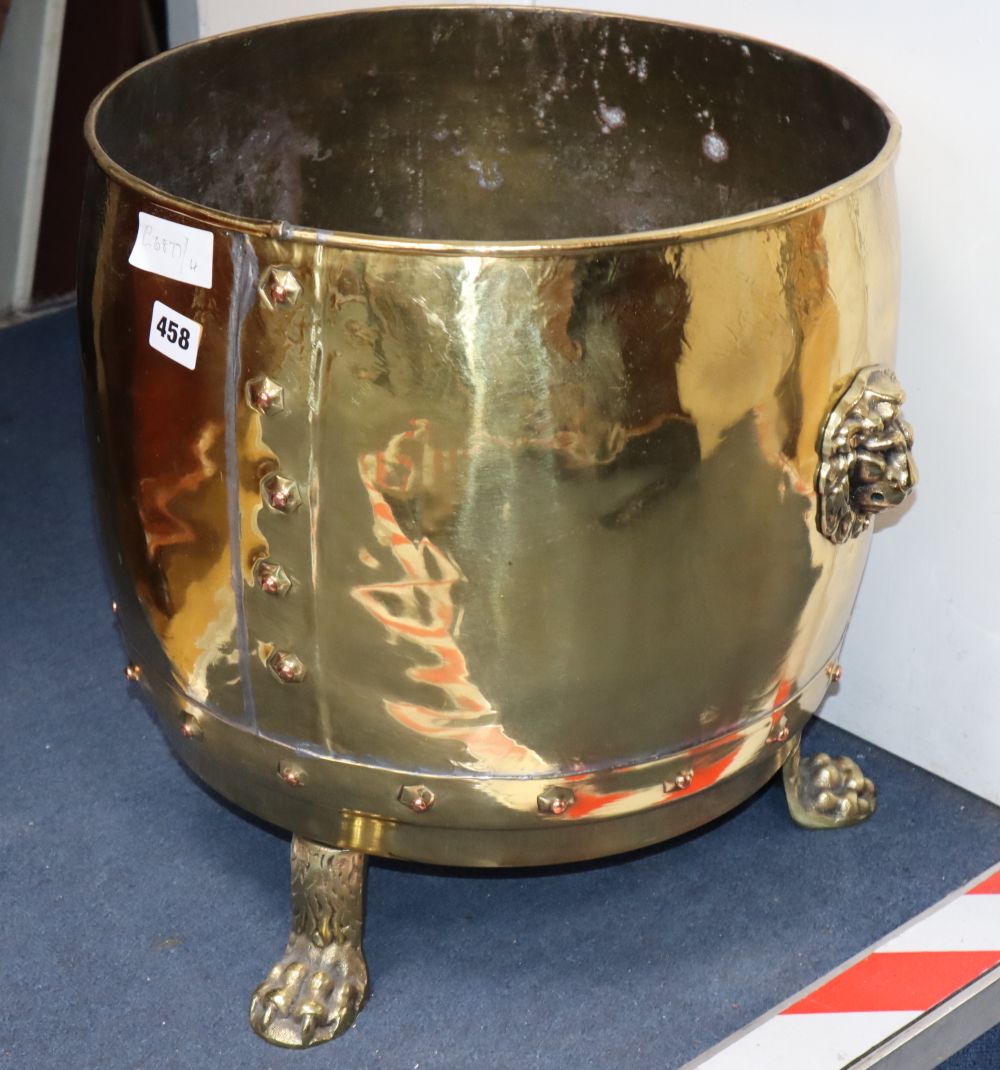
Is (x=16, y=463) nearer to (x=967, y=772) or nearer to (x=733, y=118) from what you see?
→ (x=733, y=118)

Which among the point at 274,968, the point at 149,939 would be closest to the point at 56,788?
the point at 149,939

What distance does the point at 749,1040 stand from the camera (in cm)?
119

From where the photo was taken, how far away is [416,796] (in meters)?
1.10

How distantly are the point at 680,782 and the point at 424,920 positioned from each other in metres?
0.30

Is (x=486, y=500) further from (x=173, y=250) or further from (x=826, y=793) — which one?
(x=826, y=793)

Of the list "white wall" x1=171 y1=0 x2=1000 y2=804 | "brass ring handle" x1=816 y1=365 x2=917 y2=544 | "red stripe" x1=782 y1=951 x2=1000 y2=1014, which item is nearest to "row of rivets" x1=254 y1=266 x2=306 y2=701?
"brass ring handle" x1=816 y1=365 x2=917 y2=544

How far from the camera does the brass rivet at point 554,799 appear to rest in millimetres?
1108

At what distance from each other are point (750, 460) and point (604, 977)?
0.48m

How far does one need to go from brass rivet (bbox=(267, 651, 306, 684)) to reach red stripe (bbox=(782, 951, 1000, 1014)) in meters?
0.49

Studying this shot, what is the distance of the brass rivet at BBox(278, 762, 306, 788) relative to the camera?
1127 millimetres

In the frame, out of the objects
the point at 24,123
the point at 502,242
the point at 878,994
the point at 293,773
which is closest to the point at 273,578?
the point at 293,773

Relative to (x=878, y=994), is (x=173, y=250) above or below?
above

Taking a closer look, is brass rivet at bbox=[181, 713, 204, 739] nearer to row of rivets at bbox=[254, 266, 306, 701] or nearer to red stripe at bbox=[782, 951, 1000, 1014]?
row of rivets at bbox=[254, 266, 306, 701]

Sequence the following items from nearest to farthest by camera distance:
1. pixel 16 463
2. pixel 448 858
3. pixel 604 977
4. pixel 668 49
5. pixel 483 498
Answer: pixel 483 498 < pixel 448 858 < pixel 604 977 < pixel 668 49 < pixel 16 463
